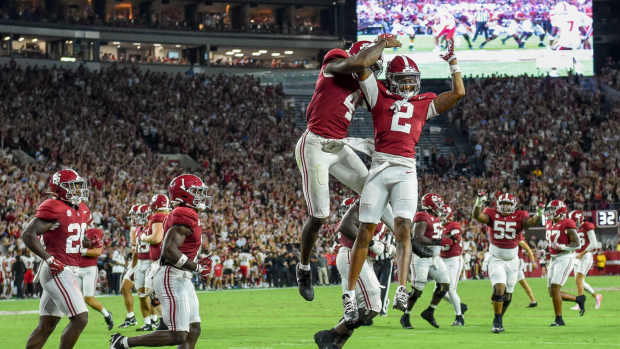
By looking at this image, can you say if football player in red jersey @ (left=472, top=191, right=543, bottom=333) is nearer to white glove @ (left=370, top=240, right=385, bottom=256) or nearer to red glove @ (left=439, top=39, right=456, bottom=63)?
white glove @ (left=370, top=240, right=385, bottom=256)

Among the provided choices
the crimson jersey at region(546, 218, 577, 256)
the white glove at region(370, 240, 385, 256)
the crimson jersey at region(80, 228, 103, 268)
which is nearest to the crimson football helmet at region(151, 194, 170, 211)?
the crimson jersey at region(80, 228, 103, 268)

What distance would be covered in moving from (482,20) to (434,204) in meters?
39.1

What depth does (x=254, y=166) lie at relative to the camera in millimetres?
41719

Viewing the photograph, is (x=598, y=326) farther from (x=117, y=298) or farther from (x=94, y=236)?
(x=117, y=298)

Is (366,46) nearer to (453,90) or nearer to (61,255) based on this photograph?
(453,90)

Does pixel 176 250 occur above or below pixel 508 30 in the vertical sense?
below

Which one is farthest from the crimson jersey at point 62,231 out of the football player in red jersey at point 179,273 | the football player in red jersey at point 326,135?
the football player in red jersey at point 326,135

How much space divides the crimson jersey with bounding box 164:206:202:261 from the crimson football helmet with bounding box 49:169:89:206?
1.09m

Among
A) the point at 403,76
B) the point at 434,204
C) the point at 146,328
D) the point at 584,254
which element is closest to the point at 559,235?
the point at 434,204

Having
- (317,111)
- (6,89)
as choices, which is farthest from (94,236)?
(6,89)

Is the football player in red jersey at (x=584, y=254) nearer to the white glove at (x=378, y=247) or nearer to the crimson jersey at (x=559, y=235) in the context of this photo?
the crimson jersey at (x=559, y=235)

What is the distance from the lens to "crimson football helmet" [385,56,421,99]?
10.0 metres

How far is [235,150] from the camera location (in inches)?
1703

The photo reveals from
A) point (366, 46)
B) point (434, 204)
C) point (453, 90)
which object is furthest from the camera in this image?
point (434, 204)
